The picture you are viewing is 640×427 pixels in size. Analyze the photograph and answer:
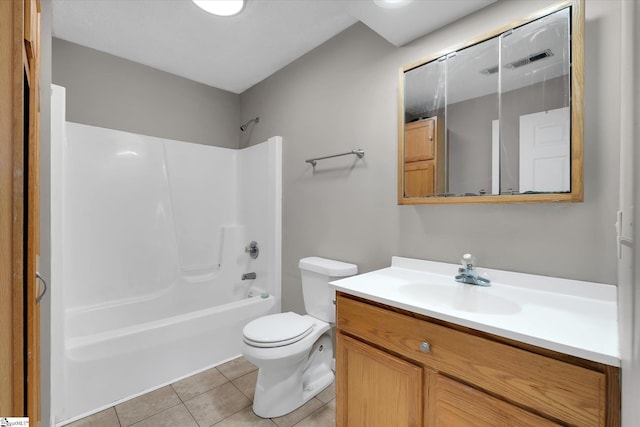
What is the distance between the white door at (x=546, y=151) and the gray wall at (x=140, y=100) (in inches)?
103

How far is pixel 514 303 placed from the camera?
1075 millimetres

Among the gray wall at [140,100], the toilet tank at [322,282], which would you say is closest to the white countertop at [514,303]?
the toilet tank at [322,282]

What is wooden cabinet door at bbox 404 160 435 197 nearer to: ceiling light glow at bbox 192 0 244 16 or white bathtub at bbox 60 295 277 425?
ceiling light glow at bbox 192 0 244 16

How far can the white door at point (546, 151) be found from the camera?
1104 mm

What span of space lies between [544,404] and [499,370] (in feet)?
0.38

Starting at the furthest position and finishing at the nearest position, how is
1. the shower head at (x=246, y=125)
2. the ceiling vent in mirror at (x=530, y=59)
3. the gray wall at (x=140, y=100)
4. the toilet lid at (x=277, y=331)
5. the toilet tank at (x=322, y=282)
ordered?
the shower head at (x=246, y=125), the gray wall at (x=140, y=100), the toilet tank at (x=322, y=282), the toilet lid at (x=277, y=331), the ceiling vent in mirror at (x=530, y=59)

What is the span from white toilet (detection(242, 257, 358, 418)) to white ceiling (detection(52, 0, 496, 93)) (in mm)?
1428

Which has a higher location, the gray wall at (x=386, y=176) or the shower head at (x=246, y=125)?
the shower head at (x=246, y=125)

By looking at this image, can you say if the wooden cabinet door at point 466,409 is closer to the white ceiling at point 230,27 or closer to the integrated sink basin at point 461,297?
the integrated sink basin at point 461,297

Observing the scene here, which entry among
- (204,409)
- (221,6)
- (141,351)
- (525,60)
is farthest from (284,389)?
(221,6)

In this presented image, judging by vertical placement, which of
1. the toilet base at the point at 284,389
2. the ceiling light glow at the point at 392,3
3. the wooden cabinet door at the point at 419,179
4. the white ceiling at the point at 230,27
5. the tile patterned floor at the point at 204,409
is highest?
the white ceiling at the point at 230,27

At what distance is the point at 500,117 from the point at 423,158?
382mm

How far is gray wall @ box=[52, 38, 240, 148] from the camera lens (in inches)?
84.7

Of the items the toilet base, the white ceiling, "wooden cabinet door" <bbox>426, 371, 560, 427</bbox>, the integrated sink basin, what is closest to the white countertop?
the integrated sink basin
